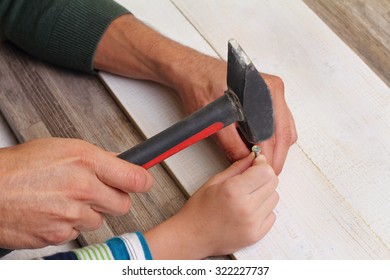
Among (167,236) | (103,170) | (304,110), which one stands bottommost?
(167,236)

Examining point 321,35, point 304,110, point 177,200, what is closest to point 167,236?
point 177,200

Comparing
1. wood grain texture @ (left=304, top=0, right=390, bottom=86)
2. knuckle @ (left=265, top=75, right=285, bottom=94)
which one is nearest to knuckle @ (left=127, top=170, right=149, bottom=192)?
knuckle @ (left=265, top=75, right=285, bottom=94)

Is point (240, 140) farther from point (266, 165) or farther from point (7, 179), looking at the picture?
point (7, 179)

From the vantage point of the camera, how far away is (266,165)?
1.00 metres

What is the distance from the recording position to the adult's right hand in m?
0.88

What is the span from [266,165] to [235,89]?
0.16 m

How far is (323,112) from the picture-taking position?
3.90 feet

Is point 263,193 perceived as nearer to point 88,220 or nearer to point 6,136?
point 88,220

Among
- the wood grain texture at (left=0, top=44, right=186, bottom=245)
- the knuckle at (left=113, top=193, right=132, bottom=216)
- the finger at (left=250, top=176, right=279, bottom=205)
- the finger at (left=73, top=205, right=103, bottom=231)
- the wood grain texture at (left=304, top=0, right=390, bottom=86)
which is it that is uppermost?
the wood grain texture at (left=304, top=0, right=390, bottom=86)

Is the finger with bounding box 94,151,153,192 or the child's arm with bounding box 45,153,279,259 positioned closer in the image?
the finger with bounding box 94,151,153,192

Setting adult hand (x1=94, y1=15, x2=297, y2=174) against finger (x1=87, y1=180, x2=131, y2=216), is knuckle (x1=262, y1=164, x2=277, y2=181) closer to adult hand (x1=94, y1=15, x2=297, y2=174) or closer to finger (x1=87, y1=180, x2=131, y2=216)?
adult hand (x1=94, y1=15, x2=297, y2=174)

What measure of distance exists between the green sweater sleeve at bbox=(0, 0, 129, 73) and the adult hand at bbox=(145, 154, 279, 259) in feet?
1.37

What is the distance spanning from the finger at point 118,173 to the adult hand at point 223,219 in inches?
6.0

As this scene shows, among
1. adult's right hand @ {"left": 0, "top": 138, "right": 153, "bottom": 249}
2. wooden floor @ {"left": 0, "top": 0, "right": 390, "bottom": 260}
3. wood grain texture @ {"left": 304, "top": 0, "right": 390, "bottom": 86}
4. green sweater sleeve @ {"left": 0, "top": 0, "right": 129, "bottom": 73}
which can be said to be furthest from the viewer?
wood grain texture @ {"left": 304, "top": 0, "right": 390, "bottom": 86}
